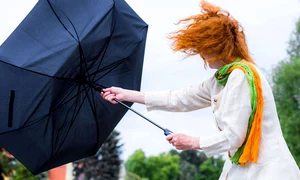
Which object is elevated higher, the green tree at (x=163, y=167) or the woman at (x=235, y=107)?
the green tree at (x=163, y=167)

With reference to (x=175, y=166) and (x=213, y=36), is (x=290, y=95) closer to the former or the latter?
(x=213, y=36)

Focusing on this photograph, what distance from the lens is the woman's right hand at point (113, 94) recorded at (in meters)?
5.01

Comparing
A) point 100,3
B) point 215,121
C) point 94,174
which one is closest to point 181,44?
point 215,121

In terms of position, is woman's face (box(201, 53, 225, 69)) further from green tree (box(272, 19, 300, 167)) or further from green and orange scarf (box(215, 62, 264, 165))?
green tree (box(272, 19, 300, 167))

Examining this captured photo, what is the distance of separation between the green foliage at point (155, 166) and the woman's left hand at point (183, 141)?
7844 cm

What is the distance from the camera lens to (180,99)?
4.79 metres

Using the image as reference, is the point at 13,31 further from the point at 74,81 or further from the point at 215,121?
the point at 215,121

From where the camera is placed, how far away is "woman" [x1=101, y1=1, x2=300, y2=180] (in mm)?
4078

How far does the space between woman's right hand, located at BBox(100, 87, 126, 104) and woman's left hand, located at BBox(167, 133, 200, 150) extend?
2.56 feet

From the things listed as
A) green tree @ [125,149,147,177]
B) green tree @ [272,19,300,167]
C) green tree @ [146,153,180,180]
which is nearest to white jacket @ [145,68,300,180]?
green tree @ [272,19,300,167]

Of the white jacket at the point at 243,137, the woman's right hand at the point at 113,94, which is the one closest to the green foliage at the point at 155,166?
the woman's right hand at the point at 113,94

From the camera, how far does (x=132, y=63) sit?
A: 578cm

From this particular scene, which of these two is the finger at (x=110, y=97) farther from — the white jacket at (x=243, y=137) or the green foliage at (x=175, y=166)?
the green foliage at (x=175, y=166)

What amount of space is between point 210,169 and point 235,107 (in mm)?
87434
